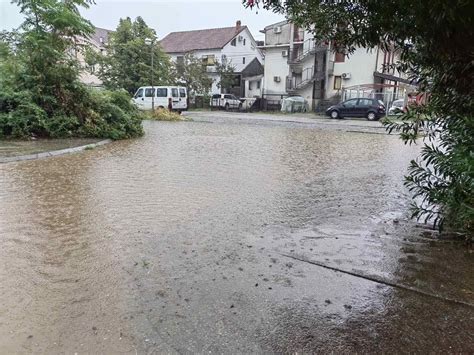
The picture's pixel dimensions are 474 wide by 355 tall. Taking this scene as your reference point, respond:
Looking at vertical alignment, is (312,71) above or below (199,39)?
below

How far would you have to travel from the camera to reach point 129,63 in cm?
3138

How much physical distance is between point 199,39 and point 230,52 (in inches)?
195

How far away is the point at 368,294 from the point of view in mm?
3031

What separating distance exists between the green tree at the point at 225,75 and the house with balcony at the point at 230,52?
98cm

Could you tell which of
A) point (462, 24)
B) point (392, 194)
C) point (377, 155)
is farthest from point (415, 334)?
point (377, 155)

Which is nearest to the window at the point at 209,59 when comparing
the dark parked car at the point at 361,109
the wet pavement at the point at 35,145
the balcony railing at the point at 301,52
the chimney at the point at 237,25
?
the chimney at the point at 237,25

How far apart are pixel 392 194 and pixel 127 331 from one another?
16.0 ft

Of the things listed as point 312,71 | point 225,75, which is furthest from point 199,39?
point 312,71

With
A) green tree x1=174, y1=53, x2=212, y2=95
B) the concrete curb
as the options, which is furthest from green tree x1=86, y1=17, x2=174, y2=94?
the concrete curb

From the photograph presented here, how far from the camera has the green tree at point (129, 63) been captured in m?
31.2

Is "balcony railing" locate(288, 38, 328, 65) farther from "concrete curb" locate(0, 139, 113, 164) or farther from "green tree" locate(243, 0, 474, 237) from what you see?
"green tree" locate(243, 0, 474, 237)

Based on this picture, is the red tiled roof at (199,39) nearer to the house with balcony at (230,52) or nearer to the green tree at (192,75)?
the house with balcony at (230,52)

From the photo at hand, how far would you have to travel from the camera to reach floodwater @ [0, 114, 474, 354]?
247cm

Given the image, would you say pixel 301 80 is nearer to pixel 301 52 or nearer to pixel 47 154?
pixel 301 52
